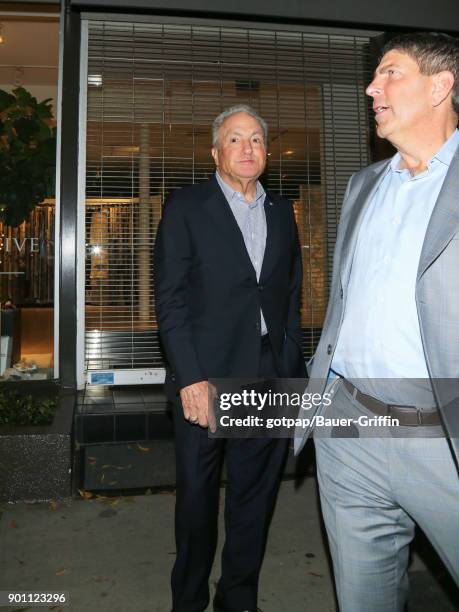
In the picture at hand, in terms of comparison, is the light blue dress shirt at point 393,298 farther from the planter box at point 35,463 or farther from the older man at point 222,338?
the planter box at point 35,463

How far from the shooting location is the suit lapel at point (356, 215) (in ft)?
6.01

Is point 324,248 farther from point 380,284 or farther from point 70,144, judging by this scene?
point 380,284

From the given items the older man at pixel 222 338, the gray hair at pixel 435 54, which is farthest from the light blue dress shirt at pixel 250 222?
the gray hair at pixel 435 54

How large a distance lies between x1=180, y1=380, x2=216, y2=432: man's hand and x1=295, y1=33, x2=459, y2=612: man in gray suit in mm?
535

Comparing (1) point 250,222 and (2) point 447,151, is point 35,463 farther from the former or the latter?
(2) point 447,151

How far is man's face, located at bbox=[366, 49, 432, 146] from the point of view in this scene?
164 cm

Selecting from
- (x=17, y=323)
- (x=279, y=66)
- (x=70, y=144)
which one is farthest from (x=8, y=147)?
(x=279, y=66)

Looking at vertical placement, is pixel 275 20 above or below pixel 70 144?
above

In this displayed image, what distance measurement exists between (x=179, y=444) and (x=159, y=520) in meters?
1.30

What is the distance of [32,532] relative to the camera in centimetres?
320

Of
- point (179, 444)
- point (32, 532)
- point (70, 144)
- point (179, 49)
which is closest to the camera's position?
point (179, 444)

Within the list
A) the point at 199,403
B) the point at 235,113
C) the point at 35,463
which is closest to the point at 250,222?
the point at 235,113

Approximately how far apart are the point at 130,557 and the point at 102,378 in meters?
1.93

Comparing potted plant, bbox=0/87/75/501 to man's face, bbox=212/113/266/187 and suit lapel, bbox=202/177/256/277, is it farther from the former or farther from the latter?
man's face, bbox=212/113/266/187
